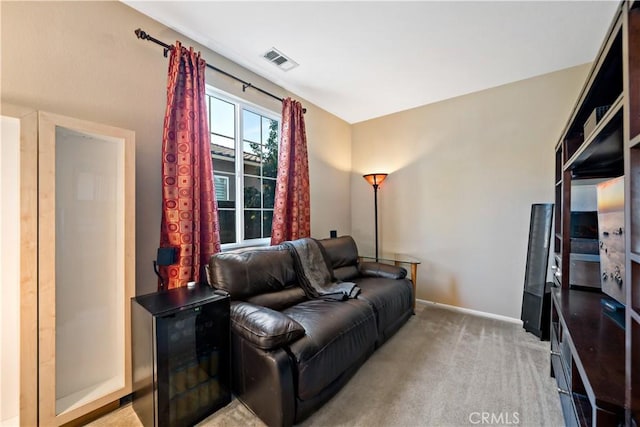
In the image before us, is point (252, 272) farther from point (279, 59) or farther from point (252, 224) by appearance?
point (279, 59)

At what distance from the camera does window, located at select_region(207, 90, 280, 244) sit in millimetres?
2576

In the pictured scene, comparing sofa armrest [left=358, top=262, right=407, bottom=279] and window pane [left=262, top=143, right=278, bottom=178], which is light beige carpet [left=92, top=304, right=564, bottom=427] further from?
window pane [left=262, top=143, right=278, bottom=178]

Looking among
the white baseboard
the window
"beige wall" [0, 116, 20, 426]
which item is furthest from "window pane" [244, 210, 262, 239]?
the white baseboard

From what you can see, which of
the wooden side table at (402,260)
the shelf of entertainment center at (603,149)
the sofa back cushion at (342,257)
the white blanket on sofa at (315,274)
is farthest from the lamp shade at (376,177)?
the shelf of entertainment center at (603,149)

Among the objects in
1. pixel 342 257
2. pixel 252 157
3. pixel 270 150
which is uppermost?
pixel 270 150

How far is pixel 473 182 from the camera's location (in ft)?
10.4

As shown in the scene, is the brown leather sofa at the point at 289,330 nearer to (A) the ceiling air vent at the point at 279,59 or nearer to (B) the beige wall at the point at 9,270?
(B) the beige wall at the point at 9,270

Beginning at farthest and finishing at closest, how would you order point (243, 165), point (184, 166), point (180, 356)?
point (243, 165) → point (184, 166) → point (180, 356)

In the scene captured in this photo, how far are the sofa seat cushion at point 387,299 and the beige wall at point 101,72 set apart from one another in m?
1.83

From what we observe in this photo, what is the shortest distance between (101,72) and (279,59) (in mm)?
1427

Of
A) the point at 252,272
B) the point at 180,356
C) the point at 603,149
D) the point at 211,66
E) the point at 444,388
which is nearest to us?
the point at 603,149

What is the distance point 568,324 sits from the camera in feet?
4.03

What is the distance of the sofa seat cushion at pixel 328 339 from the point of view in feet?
4.94

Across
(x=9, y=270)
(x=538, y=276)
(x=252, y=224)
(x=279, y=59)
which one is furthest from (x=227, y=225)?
(x=538, y=276)
